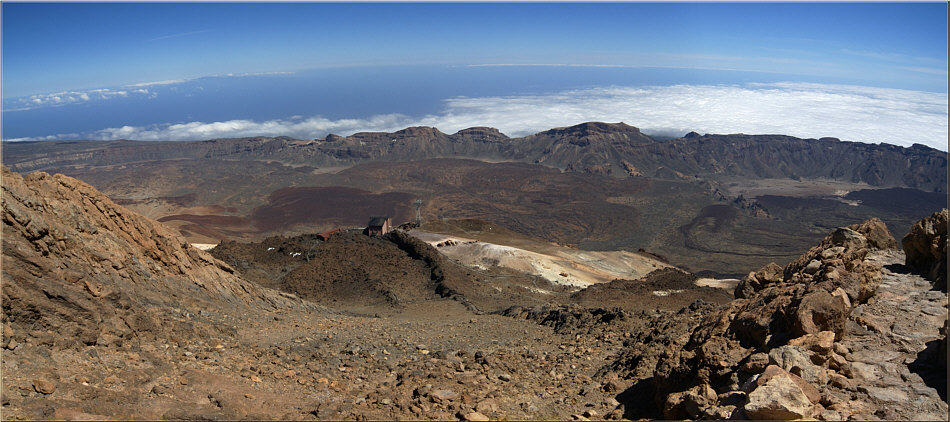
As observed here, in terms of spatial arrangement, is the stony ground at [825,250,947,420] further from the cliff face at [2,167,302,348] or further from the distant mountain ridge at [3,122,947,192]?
the distant mountain ridge at [3,122,947,192]

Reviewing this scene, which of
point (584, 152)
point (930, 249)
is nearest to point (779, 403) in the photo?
point (930, 249)

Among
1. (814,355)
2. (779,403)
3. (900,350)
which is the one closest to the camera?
(779,403)

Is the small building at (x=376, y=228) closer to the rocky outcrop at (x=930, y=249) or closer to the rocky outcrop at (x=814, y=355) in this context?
the rocky outcrop at (x=814, y=355)

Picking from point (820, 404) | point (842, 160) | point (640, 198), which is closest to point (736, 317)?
point (820, 404)

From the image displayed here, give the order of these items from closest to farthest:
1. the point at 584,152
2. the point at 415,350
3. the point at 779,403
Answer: the point at 779,403 → the point at 415,350 → the point at 584,152

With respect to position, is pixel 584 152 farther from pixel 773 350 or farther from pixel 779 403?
pixel 779 403

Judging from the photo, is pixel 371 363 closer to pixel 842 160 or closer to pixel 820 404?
pixel 820 404
